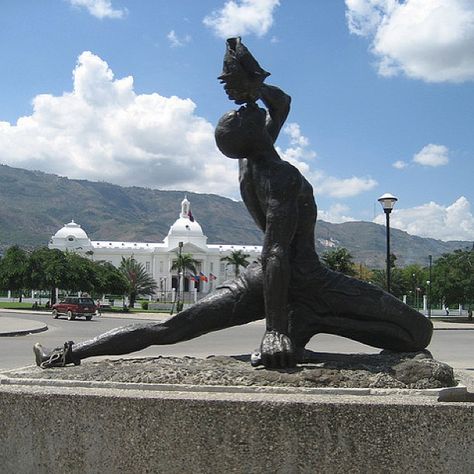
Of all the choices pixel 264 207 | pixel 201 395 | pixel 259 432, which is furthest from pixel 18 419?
pixel 264 207

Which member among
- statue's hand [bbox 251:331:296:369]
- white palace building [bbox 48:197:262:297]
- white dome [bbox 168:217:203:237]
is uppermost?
white dome [bbox 168:217:203:237]

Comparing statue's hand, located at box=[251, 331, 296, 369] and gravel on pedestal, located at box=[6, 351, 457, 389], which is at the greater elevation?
statue's hand, located at box=[251, 331, 296, 369]

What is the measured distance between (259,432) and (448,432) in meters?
0.88

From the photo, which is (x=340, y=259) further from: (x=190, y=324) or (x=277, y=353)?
(x=277, y=353)

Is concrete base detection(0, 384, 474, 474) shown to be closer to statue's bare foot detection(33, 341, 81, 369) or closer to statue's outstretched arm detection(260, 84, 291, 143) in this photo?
statue's bare foot detection(33, 341, 81, 369)

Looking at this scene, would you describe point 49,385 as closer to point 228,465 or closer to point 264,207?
point 228,465

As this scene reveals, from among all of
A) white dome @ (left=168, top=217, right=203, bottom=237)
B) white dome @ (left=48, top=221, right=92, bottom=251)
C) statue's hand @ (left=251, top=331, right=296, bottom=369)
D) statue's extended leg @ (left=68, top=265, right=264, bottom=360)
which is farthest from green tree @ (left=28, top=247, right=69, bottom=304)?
white dome @ (left=168, top=217, right=203, bottom=237)

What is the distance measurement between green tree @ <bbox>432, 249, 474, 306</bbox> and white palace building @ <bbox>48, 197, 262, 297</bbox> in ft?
185

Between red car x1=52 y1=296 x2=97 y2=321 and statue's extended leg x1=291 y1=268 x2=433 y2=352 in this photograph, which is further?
red car x1=52 y1=296 x2=97 y2=321

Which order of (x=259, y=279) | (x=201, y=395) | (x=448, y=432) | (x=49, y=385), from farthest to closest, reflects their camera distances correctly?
(x=259, y=279), (x=49, y=385), (x=201, y=395), (x=448, y=432)

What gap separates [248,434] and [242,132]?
1.93 meters

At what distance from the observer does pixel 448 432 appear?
2990 millimetres

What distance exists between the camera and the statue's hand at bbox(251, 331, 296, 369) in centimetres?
362

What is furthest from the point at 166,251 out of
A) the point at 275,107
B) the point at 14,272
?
the point at 275,107
